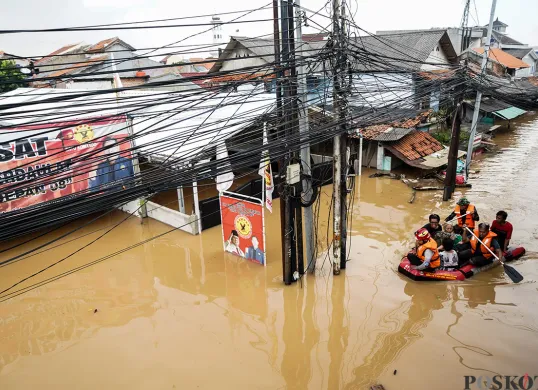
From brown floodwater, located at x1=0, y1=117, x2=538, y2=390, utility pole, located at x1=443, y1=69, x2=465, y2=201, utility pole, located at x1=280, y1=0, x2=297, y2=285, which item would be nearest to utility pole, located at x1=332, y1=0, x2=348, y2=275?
utility pole, located at x1=280, y1=0, x2=297, y2=285

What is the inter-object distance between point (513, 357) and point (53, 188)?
10.7m

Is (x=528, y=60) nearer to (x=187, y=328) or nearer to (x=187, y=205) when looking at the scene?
(x=187, y=205)

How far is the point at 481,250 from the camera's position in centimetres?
835

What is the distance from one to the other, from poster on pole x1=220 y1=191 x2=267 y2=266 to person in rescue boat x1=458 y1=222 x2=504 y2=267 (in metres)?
4.35

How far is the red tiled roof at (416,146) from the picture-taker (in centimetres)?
1540

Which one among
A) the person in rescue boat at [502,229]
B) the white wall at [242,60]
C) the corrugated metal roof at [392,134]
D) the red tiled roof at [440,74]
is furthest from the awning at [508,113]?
the person in rescue boat at [502,229]

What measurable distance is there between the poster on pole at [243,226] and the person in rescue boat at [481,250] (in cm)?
435

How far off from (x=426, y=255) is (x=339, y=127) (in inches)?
128

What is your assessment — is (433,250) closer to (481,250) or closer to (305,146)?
(481,250)

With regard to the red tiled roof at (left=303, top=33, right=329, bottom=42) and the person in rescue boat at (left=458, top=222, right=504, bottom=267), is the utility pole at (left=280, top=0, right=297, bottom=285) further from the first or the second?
the person in rescue boat at (left=458, top=222, right=504, bottom=267)

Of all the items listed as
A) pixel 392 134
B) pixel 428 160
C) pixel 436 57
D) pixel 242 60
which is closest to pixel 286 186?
pixel 428 160

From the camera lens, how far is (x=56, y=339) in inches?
271

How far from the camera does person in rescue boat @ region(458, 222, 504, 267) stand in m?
8.25

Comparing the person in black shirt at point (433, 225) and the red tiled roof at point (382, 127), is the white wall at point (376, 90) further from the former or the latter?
the person in black shirt at point (433, 225)
